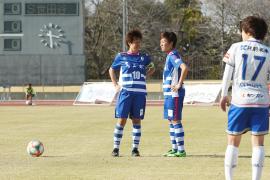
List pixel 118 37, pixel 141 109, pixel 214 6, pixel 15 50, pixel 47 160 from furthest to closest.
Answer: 1. pixel 118 37
2. pixel 214 6
3. pixel 15 50
4. pixel 141 109
5. pixel 47 160

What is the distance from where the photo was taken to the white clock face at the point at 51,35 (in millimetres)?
52562

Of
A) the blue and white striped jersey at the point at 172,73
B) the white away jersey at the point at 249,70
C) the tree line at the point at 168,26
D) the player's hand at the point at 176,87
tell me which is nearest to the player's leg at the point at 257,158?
the white away jersey at the point at 249,70

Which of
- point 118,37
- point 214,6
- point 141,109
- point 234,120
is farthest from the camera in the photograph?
point 118,37

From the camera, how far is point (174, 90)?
12.0 metres

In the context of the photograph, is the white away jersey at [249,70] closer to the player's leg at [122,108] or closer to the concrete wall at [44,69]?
the player's leg at [122,108]

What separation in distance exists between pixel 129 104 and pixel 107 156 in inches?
36.1

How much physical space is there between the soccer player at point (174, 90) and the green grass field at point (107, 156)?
0.36m

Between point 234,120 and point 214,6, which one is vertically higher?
point 214,6

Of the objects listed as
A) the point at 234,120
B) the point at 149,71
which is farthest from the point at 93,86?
the point at 234,120

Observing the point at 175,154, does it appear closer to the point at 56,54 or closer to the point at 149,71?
the point at 149,71

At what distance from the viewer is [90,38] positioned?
8019 cm

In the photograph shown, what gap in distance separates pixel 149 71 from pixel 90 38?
67851mm

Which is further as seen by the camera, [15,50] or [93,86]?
[15,50]

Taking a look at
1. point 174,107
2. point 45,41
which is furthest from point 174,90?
point 45,41
